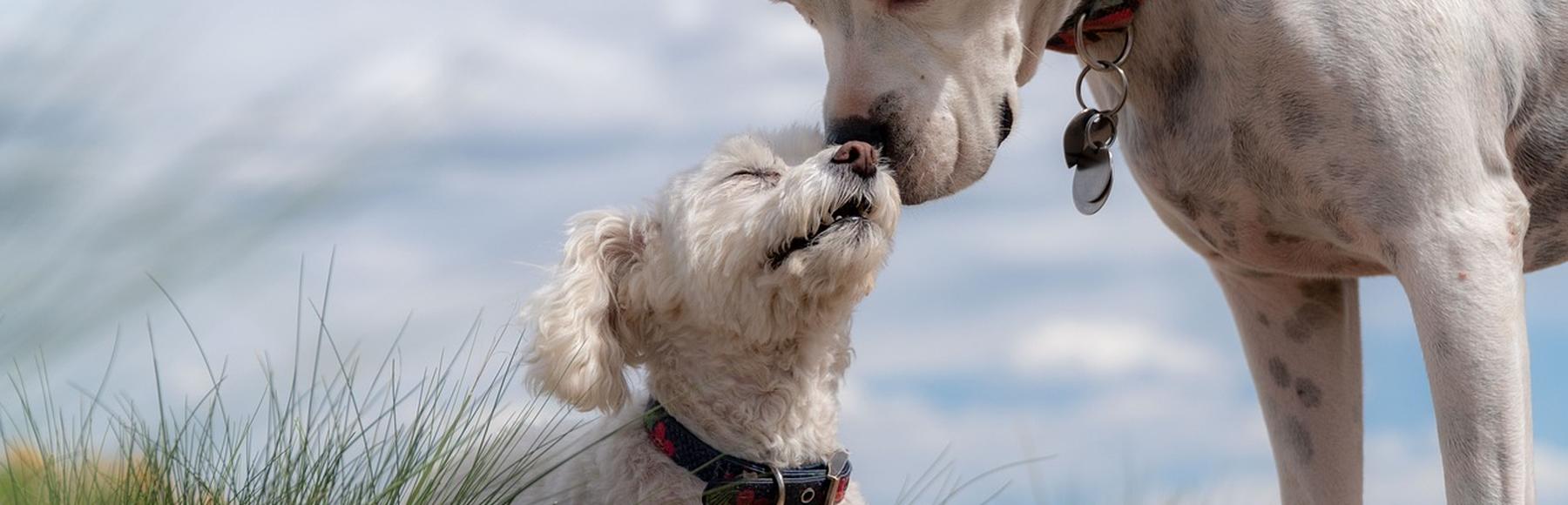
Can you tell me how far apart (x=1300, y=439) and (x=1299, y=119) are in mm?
1125

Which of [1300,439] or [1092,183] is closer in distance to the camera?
[1092,183]

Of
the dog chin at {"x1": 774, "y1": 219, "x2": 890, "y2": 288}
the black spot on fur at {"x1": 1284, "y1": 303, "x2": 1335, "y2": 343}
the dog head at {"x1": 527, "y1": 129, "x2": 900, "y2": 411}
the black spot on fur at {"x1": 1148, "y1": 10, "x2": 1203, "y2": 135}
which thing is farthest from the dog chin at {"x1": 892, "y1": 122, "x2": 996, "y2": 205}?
the black spot on fur at {"x1": 1284, "y1": 303, "x2": 1335, "y2": 343}

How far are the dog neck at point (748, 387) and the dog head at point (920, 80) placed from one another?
393mm

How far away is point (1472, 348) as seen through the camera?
332 cm

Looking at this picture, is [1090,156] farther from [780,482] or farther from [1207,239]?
[780,482]

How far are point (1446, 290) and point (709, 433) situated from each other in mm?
1629

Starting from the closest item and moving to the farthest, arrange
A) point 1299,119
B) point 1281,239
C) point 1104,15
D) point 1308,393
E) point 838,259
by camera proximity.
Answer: point 838,259 < point 1299,119 < point 1104,15 < point 1281,239 < point 1308,393

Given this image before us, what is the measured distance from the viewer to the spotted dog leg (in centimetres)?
420

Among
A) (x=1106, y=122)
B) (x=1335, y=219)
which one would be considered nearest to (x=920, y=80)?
(x=1106, y=122)

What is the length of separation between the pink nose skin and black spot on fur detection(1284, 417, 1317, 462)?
1761 millimetres

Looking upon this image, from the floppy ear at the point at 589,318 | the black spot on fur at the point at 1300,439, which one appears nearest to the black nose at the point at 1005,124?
the floppy ear at the point at 589,318

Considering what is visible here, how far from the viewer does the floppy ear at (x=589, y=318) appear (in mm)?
3092

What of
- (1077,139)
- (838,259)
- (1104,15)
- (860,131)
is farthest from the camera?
(1077,139)

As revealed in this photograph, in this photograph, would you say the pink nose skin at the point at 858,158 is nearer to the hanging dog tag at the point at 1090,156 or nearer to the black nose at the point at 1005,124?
the black nose at the point at 1005,124
